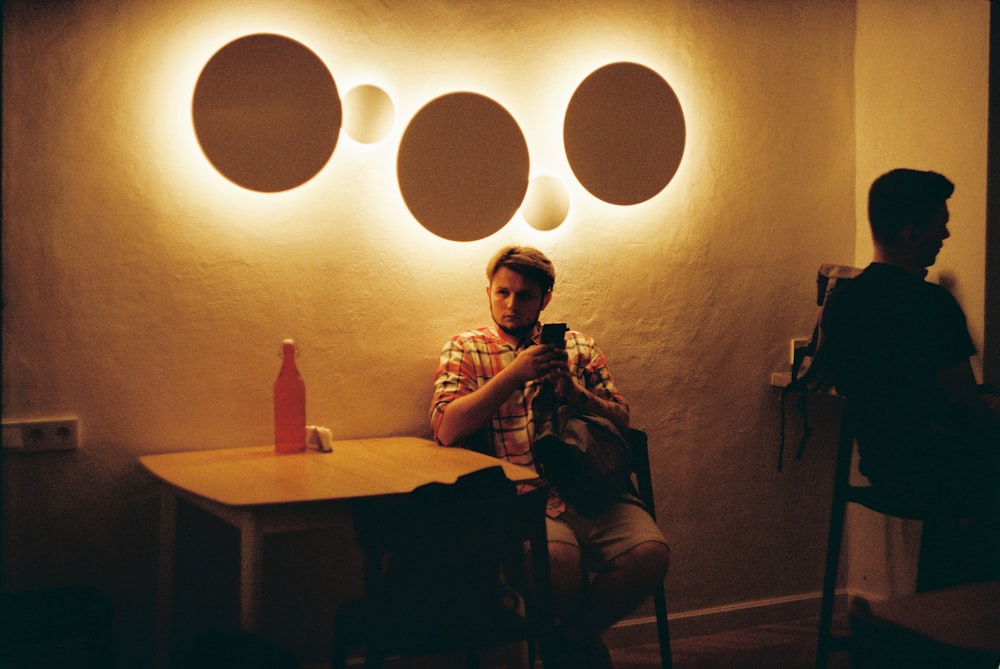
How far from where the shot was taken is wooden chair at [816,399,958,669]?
2.17 meters

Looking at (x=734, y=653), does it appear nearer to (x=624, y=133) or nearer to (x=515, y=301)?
(x=515, y=301)

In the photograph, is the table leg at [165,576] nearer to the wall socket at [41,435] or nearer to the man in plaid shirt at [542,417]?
the wall socket at [41,435]

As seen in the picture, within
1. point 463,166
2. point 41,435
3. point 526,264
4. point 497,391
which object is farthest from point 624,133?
point 41,435

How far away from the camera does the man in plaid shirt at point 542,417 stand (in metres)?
2.16

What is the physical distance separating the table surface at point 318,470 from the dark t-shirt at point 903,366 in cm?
99

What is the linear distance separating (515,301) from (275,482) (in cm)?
91

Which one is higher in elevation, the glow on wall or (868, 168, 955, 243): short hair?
the glow on wall

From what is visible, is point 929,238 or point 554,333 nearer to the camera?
point 554,333

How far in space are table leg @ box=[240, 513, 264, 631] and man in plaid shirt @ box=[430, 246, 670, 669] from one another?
73 cm

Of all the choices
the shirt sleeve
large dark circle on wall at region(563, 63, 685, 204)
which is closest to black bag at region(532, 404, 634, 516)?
the shirt sleeve

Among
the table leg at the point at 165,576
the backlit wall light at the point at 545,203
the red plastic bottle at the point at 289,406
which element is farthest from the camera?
the backlit wall light at the point at 545,203

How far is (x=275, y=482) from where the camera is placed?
6.16 feet

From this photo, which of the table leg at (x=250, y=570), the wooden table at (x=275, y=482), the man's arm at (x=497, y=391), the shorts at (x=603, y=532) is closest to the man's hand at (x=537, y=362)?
the man's arm at (x=497, y=391)

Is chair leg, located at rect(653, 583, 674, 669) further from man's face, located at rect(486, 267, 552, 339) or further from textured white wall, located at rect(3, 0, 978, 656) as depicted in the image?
man's face, located at rect(486, 267, 552, 339)
